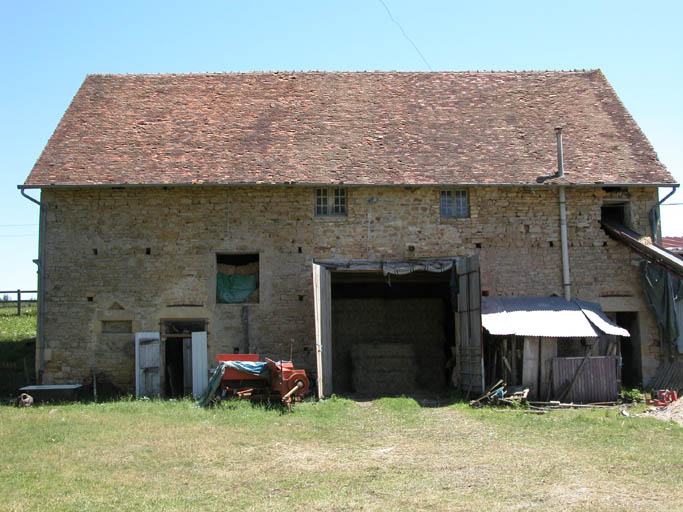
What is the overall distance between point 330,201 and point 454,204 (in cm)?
300

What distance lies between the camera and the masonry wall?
1550 centimetres

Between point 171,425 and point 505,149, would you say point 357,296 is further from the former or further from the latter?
point 171,425

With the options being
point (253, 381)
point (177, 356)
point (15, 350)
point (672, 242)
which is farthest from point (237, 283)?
point (672, 242)

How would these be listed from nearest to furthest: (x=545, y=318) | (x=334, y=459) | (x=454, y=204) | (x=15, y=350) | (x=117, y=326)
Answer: (x=334, y=459)
(x=545, y=318)
(x=117, y=326)
(x=454, y=204)
(x=15, y=350)

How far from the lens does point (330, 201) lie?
16.1 meters

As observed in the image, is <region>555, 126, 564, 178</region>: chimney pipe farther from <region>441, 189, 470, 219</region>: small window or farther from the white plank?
the white plank

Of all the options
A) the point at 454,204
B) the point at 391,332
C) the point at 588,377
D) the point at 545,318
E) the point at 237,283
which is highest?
the point at 454,204

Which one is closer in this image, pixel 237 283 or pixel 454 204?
pixel 237 283

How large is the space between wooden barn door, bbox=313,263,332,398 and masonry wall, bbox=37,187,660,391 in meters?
0.67

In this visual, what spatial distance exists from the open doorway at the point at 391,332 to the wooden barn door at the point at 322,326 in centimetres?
248

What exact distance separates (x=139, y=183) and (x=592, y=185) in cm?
1052

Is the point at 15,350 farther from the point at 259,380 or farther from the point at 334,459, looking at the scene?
the point at 334,459

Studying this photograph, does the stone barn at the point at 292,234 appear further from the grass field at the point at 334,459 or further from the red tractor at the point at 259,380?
the grass field at the point at 334,459

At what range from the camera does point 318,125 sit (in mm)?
17297
